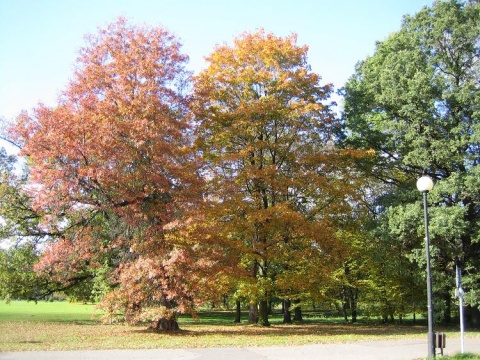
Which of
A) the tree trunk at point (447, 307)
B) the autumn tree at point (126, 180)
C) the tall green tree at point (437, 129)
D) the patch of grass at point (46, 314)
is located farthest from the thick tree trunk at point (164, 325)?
the tree trunk at point (447, 307)

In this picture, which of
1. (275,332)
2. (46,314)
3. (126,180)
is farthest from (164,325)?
(46,314)

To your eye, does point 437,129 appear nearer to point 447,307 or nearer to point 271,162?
point 271,162

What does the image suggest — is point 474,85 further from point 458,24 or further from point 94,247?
point 94,247

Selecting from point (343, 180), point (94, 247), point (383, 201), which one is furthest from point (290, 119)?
point (94, 247)

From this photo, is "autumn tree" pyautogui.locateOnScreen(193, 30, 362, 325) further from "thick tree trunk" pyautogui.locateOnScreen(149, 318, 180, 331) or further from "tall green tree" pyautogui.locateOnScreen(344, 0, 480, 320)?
"thick tree trunk" pyautogui.locateOnScreen(149, 318, 180, 331)

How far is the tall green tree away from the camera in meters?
21.0

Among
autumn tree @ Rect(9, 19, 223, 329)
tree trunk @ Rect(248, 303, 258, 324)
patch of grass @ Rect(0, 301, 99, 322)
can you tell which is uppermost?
autumn tree @ Rect(9, 19, 223, 329)

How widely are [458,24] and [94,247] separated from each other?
20497 millimetres

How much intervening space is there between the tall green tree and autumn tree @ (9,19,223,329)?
426 inches

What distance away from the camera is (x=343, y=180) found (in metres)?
23.0

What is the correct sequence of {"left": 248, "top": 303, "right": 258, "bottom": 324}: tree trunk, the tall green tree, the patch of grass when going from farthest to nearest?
the patch of grass
{"left": 248, "top": 303, "right": 258, "bottom": 324}: tree trunk
the tall green tree

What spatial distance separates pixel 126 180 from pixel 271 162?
895 centimetres

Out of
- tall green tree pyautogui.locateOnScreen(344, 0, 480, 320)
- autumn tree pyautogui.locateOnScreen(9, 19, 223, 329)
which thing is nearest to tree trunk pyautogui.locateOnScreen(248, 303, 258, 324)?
autumn tree pyautogui.locateOnScreen(9, 19, 223, 329)

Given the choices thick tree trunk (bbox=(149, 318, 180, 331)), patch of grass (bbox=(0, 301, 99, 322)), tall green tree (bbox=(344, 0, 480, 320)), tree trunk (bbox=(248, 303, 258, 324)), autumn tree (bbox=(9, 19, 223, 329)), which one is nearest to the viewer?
autumn tree (bbox=(9, 19, 223, 329))
